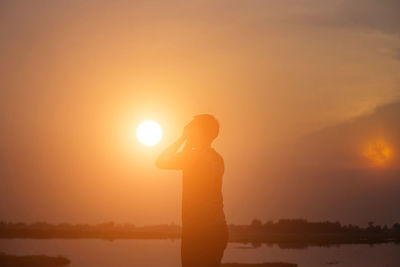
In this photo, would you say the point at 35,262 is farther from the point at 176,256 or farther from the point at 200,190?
the point at 200,190

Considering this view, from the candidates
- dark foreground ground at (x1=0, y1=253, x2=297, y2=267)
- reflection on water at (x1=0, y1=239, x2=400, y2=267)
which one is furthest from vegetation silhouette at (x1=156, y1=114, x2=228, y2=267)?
reflection on water at (x1=0, y1=239, x2=400, y2=267)

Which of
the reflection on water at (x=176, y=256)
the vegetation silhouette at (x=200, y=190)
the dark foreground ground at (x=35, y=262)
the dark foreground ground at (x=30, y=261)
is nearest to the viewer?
the vegetation silhouette at (x=200, y=190)

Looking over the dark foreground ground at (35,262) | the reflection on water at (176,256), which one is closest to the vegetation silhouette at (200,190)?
the dark foreground ground at (35,262)

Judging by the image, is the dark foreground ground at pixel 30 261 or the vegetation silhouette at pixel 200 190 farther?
the dark foreground ground at pixel 30 261

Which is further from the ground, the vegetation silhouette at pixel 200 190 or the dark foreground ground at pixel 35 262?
the dark foreground ground at pixel 35 262

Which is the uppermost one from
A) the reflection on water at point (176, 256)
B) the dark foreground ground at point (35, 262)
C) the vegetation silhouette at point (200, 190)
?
the reflection on water at point (176, 256)

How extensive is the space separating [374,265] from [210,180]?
62.6m

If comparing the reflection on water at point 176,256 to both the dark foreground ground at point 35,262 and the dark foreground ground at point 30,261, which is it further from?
the dark foreground ground at point 35,262

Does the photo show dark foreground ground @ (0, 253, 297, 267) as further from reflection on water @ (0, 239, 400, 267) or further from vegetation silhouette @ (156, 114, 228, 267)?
vegetation silhouette @ (156, 114, 228, 267)

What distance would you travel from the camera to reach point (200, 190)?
462 centimetres

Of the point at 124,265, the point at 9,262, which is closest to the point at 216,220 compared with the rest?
the point at 9,262

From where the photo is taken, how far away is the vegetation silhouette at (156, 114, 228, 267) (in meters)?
4.51

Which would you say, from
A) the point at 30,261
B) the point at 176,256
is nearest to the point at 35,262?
the point at 30,261

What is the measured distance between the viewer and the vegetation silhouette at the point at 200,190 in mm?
4512
